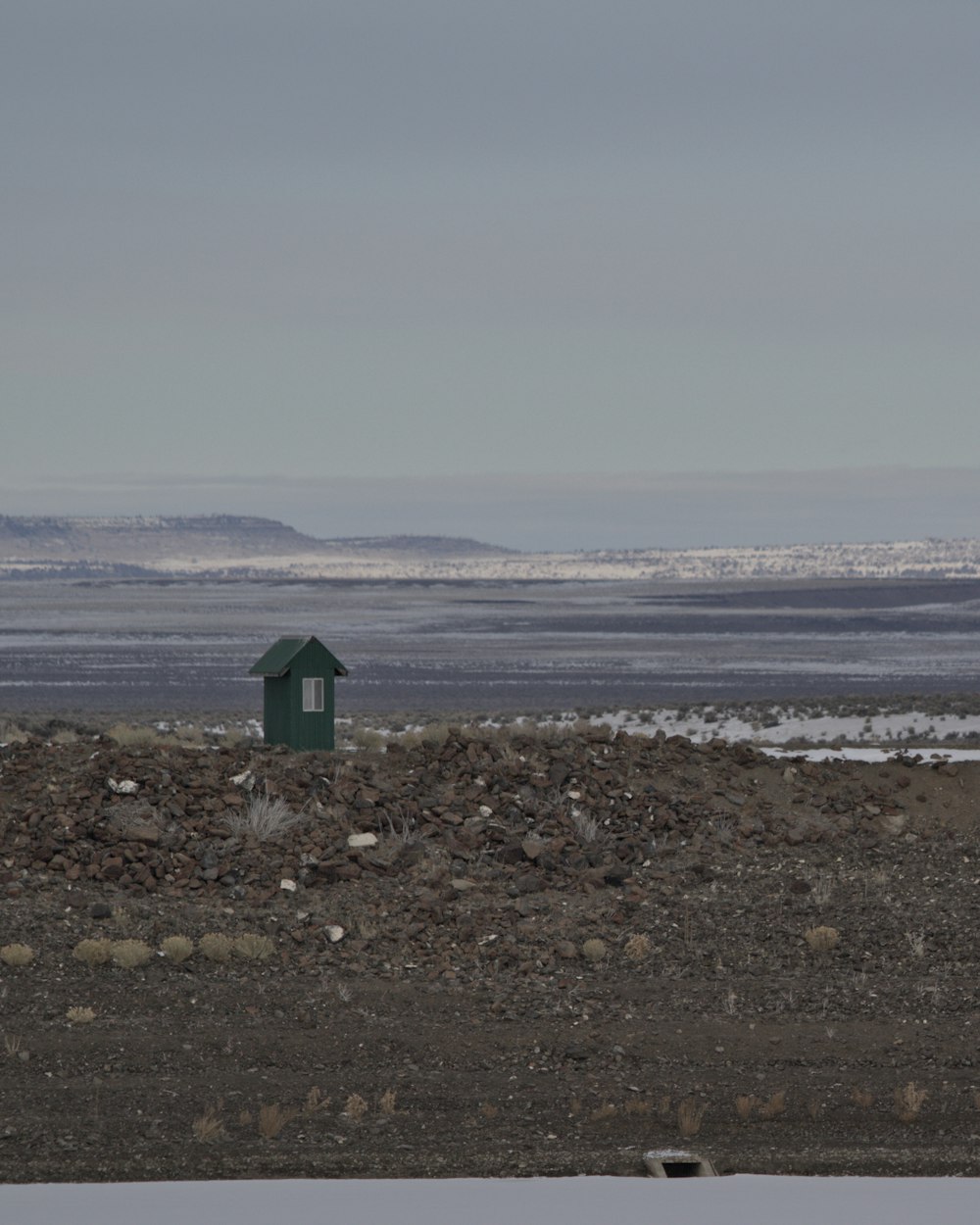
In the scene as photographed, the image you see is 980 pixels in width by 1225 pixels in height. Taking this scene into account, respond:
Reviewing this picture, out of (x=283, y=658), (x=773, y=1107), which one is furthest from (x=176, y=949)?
(x=283, y=658)

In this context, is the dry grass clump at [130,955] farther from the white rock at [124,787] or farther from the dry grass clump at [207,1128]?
the white rock at [124,787]

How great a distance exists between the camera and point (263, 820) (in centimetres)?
1814

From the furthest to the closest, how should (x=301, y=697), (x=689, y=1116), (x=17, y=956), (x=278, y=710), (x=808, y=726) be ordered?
(x=808, y=726)
(x=278, y=710)
(x=301, y=697)
(x=17, y=956)
(x=689, y=1116)

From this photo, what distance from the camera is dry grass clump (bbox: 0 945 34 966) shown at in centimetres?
1430

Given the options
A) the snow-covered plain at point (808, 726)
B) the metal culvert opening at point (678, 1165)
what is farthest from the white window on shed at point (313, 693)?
the snow-covered plain at point (808, 726)

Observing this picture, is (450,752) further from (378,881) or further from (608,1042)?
(608,1042)

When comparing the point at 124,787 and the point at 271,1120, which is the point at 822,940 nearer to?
the point at 271,1120

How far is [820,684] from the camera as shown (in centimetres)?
5953

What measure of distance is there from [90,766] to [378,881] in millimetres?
4624

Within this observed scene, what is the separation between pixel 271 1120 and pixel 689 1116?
2836 mm

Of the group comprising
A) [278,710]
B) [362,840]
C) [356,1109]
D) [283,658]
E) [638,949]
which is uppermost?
[283,658]

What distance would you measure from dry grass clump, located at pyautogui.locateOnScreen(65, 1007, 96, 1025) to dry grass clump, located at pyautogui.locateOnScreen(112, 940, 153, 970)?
3.52ft

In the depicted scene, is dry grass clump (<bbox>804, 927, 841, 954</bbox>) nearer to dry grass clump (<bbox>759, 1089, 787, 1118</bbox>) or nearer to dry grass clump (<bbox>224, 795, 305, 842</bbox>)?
dry grass clump (<bbox>759, 1089, 787, 1118</bbox>)

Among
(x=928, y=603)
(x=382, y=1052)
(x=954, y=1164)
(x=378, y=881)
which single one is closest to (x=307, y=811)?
(x=378, y=881)
